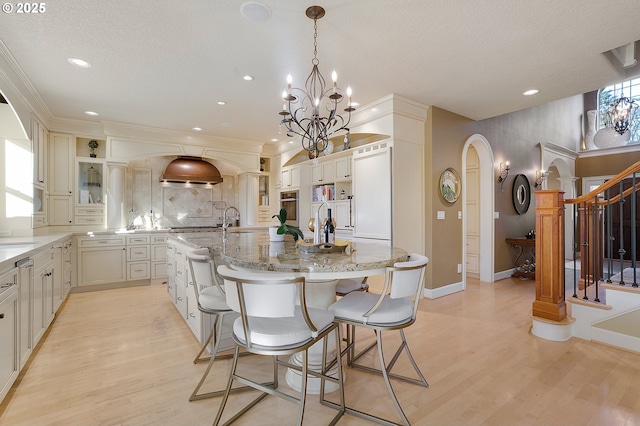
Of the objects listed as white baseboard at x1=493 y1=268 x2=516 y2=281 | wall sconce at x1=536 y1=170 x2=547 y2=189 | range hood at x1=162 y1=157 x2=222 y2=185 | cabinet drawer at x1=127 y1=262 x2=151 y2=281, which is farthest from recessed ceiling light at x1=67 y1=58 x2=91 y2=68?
wall sconce at x1=536 y1=170 x2=547 y2=189

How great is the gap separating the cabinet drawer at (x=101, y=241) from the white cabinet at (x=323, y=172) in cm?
342

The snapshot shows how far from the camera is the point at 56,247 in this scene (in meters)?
3.33

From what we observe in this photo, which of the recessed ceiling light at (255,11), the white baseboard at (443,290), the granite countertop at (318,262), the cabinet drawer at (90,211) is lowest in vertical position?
the white baseboard at (443,290)

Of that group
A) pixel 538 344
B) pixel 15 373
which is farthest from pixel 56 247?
pixel 538 344

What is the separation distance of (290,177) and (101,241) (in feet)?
11.2

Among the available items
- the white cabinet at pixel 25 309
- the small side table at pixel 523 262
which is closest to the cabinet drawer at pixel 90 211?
the white cabinet at pixel 25 309

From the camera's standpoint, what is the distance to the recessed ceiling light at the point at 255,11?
2118mm

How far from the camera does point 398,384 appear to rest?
2.05 metres

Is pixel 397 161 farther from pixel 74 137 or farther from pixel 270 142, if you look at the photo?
pixel 74 137

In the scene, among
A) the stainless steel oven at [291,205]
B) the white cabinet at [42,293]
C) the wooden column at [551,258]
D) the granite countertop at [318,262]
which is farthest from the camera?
the stainless steel oven at [291,205]

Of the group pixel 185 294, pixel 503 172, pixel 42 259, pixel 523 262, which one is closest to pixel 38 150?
pixel 42 259

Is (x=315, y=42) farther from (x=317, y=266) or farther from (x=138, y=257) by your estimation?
(x=138, y=257)

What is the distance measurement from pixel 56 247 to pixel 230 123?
9.57 feet

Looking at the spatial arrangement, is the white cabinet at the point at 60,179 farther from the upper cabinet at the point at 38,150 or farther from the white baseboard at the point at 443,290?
the white baseboard at the point at 443,290
